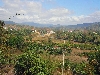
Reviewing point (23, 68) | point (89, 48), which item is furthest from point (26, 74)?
point (89, 48)

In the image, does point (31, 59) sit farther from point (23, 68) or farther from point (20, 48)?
point (20, 48)

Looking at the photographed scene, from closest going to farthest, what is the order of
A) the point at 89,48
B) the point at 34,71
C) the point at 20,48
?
the point at 34,71 < the point at 20,48 < the point at 89,48

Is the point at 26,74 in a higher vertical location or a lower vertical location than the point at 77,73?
higher

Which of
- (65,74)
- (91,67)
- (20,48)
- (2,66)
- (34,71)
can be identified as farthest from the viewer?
(20,48)

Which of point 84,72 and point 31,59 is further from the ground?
point 31,59

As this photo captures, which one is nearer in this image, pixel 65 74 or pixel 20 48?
pixel 65 74

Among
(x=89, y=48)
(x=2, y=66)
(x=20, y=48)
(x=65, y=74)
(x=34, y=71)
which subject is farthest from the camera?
(x=89, y=48)

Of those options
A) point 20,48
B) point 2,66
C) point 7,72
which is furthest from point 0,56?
point 20,48

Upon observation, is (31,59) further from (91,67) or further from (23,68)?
(91,67)

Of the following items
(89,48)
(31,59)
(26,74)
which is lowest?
(89,48)
